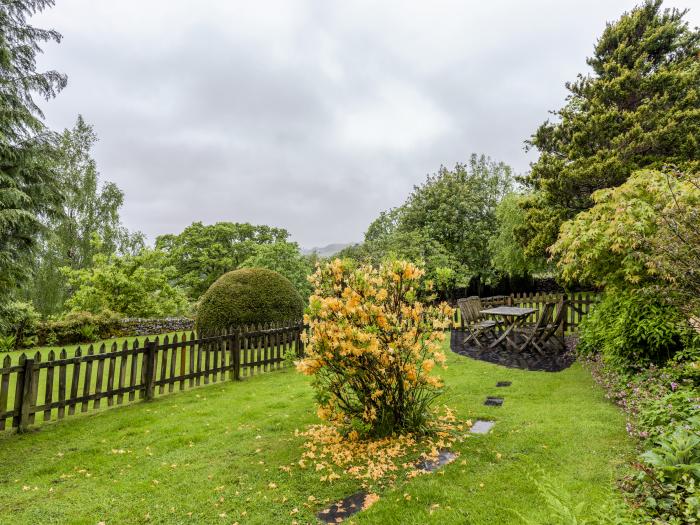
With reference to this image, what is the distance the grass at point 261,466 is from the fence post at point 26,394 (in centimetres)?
21

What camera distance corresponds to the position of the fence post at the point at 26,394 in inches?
207

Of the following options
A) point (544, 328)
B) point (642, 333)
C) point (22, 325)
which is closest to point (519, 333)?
point (544, 328)

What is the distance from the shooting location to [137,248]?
26172 mm

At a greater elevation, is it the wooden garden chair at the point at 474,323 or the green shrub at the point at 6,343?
the wooden garden chair at the point at 474,323

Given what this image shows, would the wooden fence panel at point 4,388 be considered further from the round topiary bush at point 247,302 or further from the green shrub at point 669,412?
the green shrub at point 669,412

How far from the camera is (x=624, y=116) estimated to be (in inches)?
515

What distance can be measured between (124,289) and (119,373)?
11498 millimetres

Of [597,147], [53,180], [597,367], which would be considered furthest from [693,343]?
[53,180]

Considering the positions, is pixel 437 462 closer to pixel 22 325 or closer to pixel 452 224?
pixel 22 325

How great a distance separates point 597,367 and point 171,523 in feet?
23.8

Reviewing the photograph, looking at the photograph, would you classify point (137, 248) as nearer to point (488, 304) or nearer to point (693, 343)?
point (488, 304)

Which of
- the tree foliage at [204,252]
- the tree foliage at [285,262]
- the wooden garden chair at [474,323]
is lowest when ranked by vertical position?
the wooden garden chair at [474,323]

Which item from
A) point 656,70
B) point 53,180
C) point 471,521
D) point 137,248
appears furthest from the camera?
point 137,248

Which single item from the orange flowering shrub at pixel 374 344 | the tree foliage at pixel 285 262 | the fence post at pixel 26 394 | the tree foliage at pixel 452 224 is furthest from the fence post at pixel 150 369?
the tree foliage at pixel 452 224
